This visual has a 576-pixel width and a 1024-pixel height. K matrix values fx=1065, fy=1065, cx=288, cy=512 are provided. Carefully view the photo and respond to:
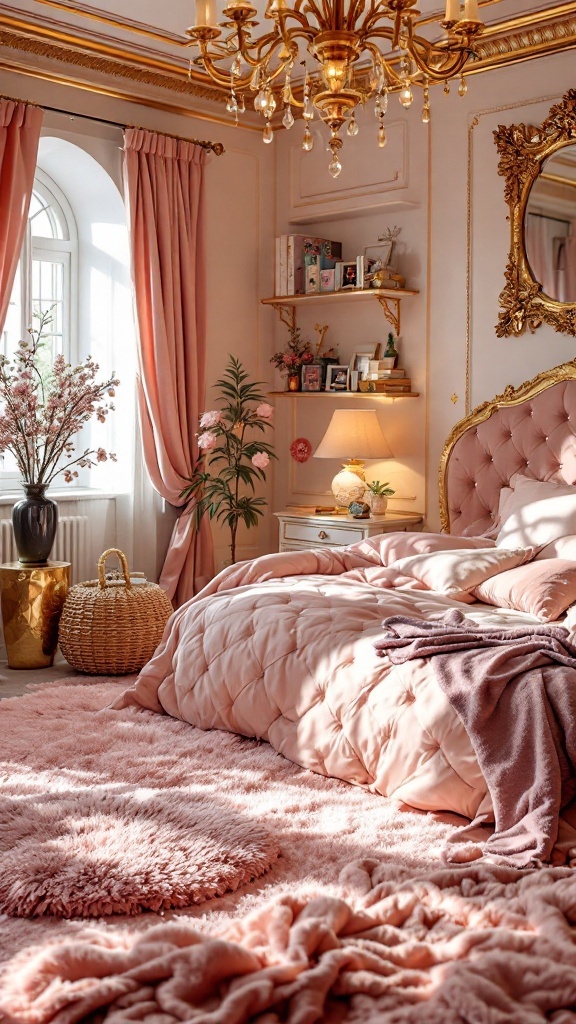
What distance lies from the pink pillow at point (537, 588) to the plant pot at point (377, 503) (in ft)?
4.84

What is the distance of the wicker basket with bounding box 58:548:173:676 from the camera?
4.64 m

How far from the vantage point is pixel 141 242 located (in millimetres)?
5297

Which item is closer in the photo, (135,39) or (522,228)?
(522,228)

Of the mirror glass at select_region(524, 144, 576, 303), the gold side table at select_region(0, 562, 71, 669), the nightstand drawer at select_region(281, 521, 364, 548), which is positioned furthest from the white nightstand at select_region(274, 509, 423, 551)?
the mirror glass at select_region(524, 144, 576, 303)

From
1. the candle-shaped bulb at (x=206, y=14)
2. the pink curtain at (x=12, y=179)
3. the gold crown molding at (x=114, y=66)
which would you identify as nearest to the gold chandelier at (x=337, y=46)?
the candle-shaped bulb at (x=206, y=14)

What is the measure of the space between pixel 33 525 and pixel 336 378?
A: 1.82m

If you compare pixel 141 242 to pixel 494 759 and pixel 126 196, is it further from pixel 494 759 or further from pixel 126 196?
pixel 494 759

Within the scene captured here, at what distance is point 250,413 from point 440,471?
4.41ft

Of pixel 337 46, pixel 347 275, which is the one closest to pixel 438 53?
pixel 337 46

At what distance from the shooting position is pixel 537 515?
420 centimetres

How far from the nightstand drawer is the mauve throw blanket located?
6.78 ft

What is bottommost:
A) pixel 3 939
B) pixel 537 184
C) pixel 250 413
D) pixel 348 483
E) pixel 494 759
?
pixel 3 939

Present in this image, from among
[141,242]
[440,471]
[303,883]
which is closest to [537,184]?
[440,471]

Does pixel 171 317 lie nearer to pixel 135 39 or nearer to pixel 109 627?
pixel 135 39
